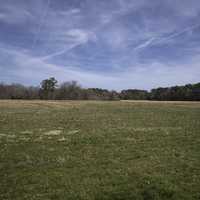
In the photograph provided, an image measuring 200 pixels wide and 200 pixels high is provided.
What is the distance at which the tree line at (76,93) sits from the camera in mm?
98188

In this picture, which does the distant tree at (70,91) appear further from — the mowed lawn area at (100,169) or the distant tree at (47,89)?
the mowed lawn area at (100,169)

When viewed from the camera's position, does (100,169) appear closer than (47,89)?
Yes

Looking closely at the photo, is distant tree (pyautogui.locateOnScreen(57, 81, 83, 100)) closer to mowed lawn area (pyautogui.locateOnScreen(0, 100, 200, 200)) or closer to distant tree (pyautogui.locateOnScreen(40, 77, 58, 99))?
distant tree (pyautogui.locateOnScreen(40, 77, 58, 99))

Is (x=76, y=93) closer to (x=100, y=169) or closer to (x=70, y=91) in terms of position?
(x=70, y=91)

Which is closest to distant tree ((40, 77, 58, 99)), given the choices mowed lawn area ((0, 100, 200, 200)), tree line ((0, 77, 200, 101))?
tree line ((0, 77, 200, 101))

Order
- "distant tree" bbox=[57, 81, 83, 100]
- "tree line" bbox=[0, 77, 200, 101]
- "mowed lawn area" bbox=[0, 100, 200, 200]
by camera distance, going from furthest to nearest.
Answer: "distant tree" bbox=[57, 81, 83, 100] → "tree line" bbox=[0, 77, 200, 101] → "mowed lawn area" bbox=[0, 100, 200, 200]

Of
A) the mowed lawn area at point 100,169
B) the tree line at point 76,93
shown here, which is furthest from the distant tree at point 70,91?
the mowed lawn area at point 100,169

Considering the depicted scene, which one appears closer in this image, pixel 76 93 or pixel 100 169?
pixel 100 169

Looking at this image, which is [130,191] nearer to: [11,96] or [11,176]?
[11,176]

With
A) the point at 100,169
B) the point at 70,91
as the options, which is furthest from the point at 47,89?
the point at 100,169

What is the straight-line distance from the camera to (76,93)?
11738cm

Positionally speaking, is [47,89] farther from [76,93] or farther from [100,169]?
[100,169]

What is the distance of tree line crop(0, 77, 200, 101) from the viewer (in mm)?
98188

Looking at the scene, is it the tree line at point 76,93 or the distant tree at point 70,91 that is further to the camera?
the distant tree at point 70,91
